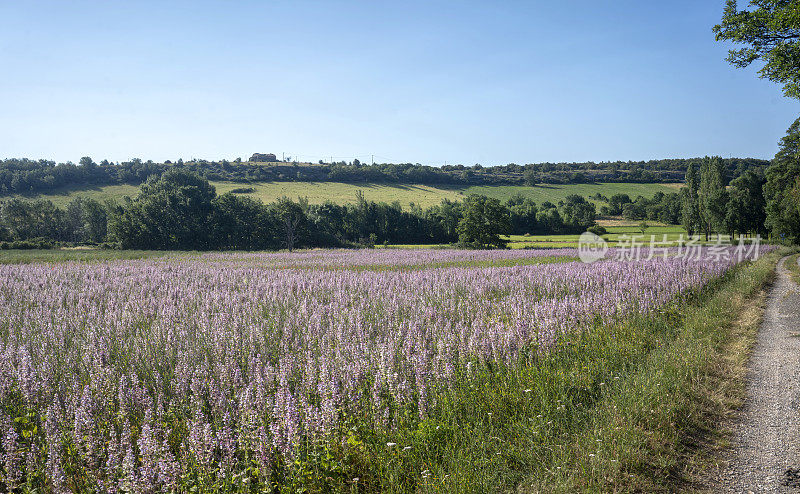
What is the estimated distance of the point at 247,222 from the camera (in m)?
59.7

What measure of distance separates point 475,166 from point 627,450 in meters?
166

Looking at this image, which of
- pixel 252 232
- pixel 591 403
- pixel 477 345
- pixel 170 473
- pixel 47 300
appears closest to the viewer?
pixel 170 473

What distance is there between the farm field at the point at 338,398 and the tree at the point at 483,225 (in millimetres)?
43849

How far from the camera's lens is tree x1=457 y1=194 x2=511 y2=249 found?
5319 centimetres

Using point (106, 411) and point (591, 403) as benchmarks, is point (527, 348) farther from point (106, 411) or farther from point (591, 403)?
point (106, 411)

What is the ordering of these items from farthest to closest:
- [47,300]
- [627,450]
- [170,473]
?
[47,300]
[627,450]
[170,473]

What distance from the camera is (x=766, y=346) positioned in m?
7.32

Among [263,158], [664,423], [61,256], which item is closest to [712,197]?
[664,423]

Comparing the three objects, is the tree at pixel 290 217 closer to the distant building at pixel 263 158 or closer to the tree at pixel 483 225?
the tree at pixel 483 225

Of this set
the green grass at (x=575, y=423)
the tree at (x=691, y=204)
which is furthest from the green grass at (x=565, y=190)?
the green grass at (x=575, y=423)

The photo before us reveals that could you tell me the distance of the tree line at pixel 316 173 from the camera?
10019 centimetres

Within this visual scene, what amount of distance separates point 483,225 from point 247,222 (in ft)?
114

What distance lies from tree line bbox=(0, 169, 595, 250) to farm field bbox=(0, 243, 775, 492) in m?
42.7

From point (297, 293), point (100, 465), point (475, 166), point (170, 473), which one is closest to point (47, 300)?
point (297, 293)
